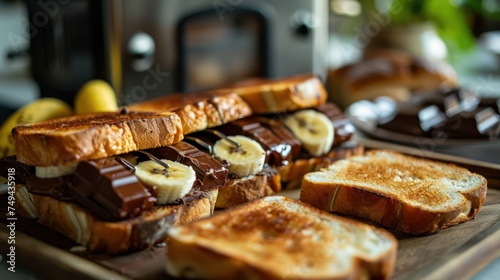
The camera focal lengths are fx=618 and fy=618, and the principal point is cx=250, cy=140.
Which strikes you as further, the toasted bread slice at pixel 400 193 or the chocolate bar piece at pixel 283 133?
the chocolate bar piece at pixel 283 133

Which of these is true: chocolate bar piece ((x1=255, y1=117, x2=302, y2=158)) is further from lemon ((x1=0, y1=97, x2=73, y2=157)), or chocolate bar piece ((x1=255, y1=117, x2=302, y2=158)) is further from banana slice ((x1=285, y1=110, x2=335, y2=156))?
lemon ((x1=0, y1=97, x2=73, y2=157))

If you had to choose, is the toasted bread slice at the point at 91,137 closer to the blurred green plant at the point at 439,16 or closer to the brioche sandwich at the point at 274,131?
the brioche sandwich at the point at 274,131

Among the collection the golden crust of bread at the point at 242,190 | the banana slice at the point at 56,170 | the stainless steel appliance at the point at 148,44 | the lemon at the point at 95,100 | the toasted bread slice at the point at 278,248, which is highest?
the stainless steel appliance at the point at 148,44

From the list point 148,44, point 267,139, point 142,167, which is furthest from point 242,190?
point 148,44

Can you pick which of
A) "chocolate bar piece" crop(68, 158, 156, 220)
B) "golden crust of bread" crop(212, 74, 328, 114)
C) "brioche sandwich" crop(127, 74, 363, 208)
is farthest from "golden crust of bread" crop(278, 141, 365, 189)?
"chocolate bar piece" crop(68, 158, 156, 220)

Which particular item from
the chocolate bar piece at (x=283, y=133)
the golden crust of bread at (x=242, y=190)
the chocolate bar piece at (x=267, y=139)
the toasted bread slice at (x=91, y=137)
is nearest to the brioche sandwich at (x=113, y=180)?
the toasted bread slice at (x=91, y=137)

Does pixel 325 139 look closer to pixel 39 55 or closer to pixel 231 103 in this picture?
pixel 231 103

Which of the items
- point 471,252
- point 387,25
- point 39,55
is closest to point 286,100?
point 471,252
